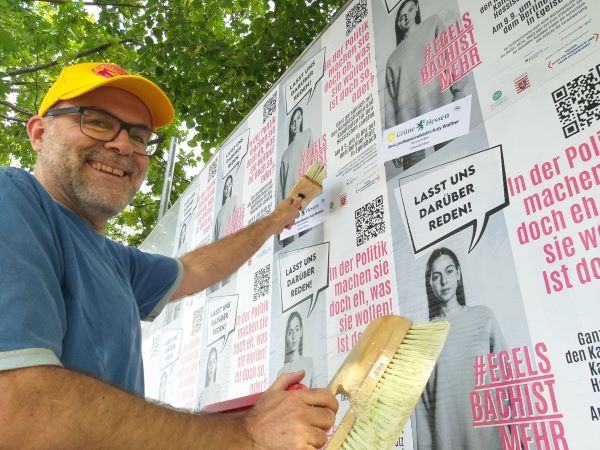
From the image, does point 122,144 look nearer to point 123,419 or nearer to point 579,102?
point 123,419

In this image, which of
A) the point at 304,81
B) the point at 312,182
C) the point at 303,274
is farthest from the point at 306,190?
the point at 304,81

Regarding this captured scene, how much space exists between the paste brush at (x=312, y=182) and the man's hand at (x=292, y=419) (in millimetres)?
957

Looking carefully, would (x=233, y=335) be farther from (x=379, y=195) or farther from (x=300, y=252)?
(x=379, y=195)

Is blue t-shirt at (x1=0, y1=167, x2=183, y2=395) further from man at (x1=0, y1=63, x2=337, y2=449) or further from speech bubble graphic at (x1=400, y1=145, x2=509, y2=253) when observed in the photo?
speech bubble graphic at (x1=400, y1=145, x2=509, y2=253)

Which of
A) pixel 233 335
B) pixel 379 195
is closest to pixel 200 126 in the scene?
pixel 233 335

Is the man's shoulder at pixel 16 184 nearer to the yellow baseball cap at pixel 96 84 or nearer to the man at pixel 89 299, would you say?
the man at pixel 89 299

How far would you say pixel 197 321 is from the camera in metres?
2.52

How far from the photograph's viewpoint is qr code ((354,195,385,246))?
134 cm

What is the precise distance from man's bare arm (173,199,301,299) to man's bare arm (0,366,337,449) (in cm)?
102

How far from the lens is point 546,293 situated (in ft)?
2.81

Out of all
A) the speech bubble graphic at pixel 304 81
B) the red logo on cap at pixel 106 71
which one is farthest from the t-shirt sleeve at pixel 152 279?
the speech bubble graphic at pixel 304 81

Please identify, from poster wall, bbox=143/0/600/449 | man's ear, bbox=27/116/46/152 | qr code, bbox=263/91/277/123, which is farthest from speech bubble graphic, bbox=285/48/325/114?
man's ear, bbox=27/116/46/152

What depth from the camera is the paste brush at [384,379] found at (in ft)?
2.53

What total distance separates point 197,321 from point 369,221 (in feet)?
4.86
